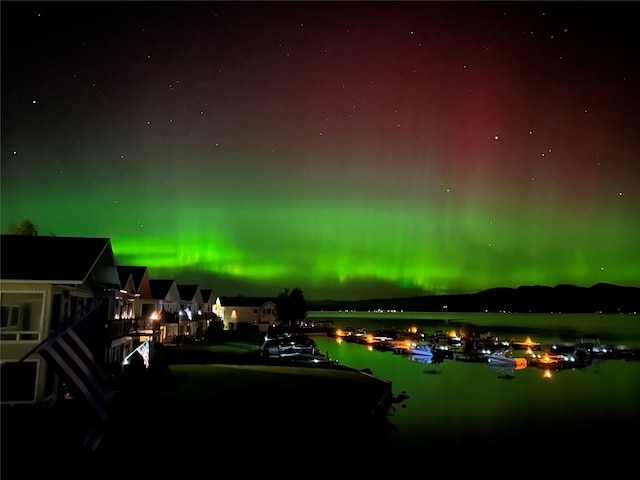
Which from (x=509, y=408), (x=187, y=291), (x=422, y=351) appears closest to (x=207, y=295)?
(x=187, y=291)

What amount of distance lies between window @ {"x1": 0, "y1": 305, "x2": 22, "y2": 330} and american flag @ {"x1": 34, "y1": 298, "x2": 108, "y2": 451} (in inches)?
231

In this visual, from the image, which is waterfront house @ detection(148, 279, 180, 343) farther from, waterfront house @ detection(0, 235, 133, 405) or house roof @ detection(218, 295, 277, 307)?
house roof @ detection(218, 295, 277, 307)

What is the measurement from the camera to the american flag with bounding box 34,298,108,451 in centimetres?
1353

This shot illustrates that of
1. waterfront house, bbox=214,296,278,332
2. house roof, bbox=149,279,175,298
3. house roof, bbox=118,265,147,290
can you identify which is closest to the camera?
house roof, bbox=118,265,147,290

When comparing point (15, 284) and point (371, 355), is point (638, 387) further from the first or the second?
point (15, 284)

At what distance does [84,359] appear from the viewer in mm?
14664

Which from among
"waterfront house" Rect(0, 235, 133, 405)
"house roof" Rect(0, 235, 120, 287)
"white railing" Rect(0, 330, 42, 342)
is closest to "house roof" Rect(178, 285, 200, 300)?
"house roof" Rect(0, 235, 120, 287)

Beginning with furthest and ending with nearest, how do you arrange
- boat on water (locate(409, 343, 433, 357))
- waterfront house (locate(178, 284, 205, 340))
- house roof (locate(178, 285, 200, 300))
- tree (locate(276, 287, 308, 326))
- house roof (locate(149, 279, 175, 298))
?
tree (locate(276, 287, 308, 326)), boat on water (locate(409, 343, 433, 357)), house roof (locate(178, 285, 200, 300)), waterfront house (locate(178, 284, 205, 340)), house roof (locate(149, 279, 175, 298))

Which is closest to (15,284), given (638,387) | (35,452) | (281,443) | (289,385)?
(35,452)

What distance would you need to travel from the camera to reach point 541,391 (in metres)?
53.2

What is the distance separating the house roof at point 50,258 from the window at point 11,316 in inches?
55.3

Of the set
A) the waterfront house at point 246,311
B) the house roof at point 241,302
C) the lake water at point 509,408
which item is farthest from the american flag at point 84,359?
the house roof at point 241,302

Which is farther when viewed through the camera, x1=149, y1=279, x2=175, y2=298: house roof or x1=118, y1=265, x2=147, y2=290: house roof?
x1=149, y1=279, x2=175, y2=298: house roof

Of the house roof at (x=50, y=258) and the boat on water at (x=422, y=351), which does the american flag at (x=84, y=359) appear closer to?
the house roof at (x=50, y=258)
